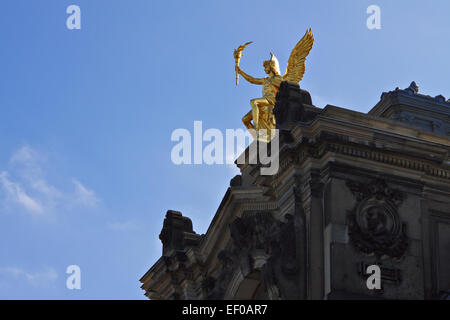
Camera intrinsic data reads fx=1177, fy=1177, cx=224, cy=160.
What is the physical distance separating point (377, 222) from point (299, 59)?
7.71 metres

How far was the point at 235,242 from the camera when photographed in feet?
106

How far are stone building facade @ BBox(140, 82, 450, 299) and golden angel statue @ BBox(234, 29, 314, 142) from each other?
368 centimetres

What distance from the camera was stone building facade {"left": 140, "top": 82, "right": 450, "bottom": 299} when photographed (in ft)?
93.3

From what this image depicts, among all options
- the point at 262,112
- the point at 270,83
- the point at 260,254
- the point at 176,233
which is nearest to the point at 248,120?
the point at 262,112

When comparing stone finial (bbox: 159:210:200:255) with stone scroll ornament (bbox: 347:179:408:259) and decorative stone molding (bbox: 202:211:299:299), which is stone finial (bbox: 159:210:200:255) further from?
stone scroll ornament (bbox: 347:179:408:259)

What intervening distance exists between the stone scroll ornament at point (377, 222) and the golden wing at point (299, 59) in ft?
21.8

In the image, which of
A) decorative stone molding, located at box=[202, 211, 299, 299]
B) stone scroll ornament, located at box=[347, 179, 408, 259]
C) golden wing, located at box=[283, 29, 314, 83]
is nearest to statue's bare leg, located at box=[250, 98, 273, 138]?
golden wing, located at box=[283, 29, 314, 83]

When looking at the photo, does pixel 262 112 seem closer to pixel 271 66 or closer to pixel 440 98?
pixel 271 66

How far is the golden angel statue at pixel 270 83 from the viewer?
1377 inches

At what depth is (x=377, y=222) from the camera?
95.1ft

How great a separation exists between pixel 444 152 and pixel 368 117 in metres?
2.14

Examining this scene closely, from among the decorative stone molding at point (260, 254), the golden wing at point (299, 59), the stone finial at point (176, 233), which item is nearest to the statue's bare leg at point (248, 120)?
the golden wing at point (299, 59)

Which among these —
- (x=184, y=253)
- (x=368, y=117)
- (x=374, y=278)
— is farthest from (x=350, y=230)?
(x=184, y=253)
